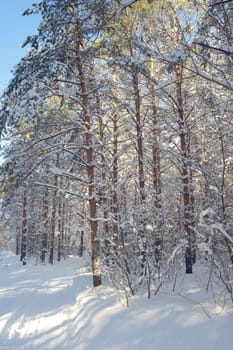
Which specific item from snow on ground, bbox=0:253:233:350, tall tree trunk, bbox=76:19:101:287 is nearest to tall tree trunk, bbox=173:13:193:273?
snow on ground, bbox=0:253:233:350

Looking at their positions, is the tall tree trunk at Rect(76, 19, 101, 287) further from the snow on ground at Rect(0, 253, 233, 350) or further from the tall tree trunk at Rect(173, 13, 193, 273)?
the tall tree trunk at Rect(173, 13, 193, 273)

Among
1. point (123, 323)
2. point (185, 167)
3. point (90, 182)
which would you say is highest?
point (185, 167)

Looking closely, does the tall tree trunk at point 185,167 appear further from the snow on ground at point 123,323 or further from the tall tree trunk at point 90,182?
the tall tree trunk at point 90,182

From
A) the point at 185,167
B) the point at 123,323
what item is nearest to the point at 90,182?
the point at 185,167

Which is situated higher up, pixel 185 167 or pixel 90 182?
pixel 185 167

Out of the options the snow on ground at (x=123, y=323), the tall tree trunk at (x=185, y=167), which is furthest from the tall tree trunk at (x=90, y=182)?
the tall tree trunk at (x=185, y=167)

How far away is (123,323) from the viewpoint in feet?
17.6

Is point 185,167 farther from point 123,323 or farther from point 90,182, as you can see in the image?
point 123,323

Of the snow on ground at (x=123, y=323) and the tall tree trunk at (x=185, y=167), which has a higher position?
the tall tree trunk at (x=185, y=167)

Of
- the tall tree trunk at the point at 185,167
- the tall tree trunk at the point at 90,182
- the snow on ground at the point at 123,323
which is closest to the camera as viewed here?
the snow on ground at the point at 123,323

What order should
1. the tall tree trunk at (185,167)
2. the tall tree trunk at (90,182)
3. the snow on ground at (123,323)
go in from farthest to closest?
1. the tall tree trunk at (185,167)
2. the tall tree trunk at (90,182)
3. the snow on ground at (123,323)

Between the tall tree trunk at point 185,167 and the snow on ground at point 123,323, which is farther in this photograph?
the tall tree trunk at point 185,167

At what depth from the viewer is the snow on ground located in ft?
14.7

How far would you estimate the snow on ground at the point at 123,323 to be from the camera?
448 centimetres
